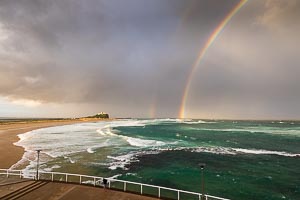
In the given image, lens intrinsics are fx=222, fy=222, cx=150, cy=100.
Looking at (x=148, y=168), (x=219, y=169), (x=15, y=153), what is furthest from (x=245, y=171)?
(x=15, y=153)

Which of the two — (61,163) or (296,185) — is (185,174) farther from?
(61,163)

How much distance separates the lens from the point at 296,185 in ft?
92.3

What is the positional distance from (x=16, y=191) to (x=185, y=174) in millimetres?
21593

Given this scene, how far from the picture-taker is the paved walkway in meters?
17.0

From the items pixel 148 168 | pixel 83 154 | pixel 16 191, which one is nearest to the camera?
pixel 16 191

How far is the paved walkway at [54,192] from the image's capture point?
1703 centimetres

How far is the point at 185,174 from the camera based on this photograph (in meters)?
32.2

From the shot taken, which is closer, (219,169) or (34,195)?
(34,195)

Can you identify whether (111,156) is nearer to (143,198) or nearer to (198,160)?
(198,160)

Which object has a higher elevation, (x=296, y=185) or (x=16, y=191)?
(x=16, y=191)

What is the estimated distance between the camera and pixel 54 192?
1805 cm

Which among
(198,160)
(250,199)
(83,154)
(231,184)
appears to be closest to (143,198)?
(250,199)

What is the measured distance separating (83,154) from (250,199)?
31602mm

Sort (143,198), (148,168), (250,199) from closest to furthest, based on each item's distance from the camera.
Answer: (143,198) → (250,199) → (148,168)
